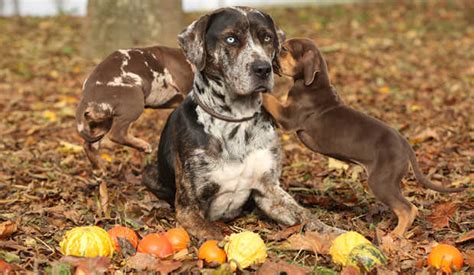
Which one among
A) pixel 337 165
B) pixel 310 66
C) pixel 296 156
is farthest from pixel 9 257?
pixel 296 156

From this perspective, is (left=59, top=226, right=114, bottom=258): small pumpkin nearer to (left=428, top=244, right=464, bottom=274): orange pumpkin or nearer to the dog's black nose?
the dog's black nose

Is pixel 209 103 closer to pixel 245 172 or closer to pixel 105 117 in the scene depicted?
pixel 245 172

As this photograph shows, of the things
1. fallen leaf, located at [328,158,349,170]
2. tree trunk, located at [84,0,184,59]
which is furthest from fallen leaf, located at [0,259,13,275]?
tree trunk, located at [84,0,184,59]

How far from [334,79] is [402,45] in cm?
393

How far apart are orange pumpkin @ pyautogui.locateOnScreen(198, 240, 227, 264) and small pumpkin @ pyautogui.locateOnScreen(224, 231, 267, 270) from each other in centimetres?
5

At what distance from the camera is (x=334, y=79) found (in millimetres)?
12203

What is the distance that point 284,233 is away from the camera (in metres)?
5.13

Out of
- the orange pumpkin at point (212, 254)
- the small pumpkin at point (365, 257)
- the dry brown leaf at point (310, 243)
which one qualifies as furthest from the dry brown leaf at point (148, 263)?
the small pumpkin at point (365, 257)

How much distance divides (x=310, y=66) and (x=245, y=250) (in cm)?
177

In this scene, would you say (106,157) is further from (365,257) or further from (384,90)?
(384,90)

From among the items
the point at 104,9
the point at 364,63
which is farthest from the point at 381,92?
the point at 104,9

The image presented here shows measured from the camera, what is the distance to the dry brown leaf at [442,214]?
17.4ft

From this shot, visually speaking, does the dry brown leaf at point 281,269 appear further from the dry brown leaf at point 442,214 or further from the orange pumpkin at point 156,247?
the dry brown leaf at point 442,214

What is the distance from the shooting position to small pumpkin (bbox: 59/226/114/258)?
4.39 m
